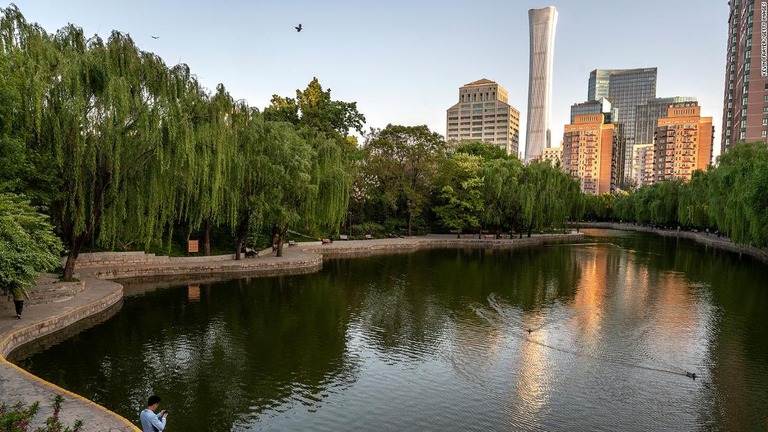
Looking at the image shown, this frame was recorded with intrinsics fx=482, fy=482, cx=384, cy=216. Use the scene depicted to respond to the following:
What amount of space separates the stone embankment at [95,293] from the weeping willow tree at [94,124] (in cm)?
277

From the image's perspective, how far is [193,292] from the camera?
906 inches

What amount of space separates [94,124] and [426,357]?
1623cm

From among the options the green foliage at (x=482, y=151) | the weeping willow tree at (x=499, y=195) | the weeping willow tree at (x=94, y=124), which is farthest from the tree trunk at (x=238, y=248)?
the green foliage at (x=482, y=151)

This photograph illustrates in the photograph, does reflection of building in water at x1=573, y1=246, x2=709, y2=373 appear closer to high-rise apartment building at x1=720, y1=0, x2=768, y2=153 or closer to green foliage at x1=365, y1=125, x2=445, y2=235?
green foliage at x1=365, y1=125, x2=445, y2=235

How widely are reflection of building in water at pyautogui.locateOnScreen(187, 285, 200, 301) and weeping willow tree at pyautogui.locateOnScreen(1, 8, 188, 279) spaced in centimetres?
322

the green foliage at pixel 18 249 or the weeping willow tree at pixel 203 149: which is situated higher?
the weeping willow tree at pixel 203 149

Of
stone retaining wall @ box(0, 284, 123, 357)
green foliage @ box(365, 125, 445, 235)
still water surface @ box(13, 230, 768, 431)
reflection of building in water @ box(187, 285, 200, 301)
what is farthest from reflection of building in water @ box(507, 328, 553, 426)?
green foliage @ box(365, 125, 445, 235)

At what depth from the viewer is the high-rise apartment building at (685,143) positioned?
14700cm

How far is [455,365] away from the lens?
46.8ft

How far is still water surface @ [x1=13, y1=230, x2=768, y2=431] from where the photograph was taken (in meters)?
11.1

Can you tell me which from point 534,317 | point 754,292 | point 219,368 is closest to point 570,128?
point 754,292

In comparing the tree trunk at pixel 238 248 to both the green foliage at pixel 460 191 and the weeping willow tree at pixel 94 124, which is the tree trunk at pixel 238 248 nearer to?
the weeping willow tree at pixel 94 124

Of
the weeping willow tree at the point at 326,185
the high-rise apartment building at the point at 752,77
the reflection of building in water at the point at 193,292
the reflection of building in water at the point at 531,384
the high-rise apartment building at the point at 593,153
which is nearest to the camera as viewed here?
the reflection of building in water at the point at 531,384

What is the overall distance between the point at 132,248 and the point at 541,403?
25.7m
